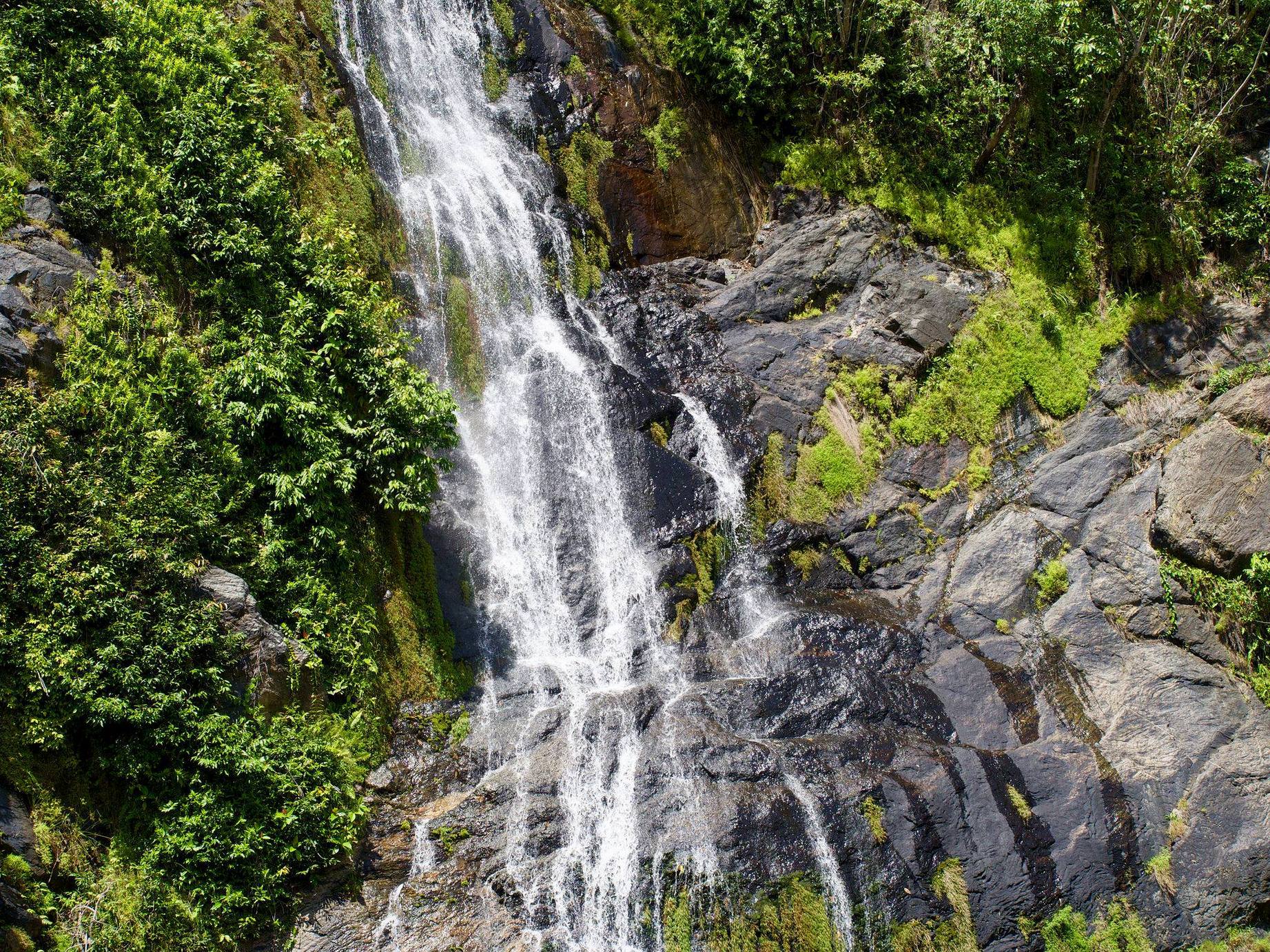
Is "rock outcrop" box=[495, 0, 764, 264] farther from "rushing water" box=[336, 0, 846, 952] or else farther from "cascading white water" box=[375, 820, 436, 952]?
"cascading white water" box=[375, 820, 436, 952]

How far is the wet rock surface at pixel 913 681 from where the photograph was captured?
9875mm

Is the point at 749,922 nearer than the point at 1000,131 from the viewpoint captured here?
Yes

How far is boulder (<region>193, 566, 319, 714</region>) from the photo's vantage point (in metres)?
9.48

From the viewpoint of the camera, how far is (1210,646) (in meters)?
12.2

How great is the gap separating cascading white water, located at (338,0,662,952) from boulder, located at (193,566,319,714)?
2.72 metres

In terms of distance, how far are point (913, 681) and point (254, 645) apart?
8.75m

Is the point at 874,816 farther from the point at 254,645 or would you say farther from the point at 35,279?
the point at 35,279

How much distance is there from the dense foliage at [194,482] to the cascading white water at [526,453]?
4.13 feet

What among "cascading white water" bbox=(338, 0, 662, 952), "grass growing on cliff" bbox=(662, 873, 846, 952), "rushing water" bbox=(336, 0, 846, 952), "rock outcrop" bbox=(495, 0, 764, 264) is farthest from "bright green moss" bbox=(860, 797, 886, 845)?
"rock outcrop" bbox=(495, 0, 764, 264)

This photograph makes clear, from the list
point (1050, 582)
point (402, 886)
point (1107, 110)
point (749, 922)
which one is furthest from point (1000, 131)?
point (402, 886)

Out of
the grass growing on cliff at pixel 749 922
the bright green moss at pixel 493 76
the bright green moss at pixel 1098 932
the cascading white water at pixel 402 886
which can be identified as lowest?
the bright green moss at pixel 1098 932

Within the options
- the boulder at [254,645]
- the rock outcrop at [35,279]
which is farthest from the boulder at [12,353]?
the boulder at [254,645]

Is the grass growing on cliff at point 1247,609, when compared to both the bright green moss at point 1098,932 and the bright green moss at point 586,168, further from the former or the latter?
the bright green moss at point 586,168

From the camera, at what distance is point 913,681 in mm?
12273
